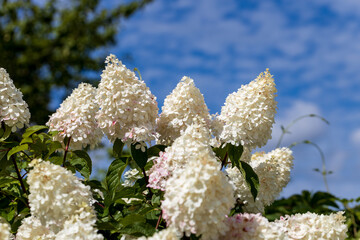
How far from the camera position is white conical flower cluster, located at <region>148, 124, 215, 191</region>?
247 cm

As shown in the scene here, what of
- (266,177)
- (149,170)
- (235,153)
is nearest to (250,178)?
(235,153)

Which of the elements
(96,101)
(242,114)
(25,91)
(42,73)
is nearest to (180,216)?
(242,114)

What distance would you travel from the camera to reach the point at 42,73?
1633 cm

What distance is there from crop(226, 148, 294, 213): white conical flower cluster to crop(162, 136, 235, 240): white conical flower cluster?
1.15m

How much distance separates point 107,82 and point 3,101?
0.77 m

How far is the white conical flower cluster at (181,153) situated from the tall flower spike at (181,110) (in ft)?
1.56

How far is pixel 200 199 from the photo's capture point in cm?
198

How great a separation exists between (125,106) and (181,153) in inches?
27.0

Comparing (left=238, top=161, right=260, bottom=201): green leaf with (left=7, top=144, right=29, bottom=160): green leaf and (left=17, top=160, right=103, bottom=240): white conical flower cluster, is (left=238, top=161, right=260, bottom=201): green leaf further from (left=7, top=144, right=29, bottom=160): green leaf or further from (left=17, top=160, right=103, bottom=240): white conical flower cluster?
(left=7, top=144, right=29, bottom=160): green leaf

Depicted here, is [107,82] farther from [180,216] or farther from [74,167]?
[180,216]

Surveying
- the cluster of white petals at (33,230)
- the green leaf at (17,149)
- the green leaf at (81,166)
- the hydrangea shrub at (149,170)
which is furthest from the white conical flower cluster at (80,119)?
the cluster of white petals at (33,230)

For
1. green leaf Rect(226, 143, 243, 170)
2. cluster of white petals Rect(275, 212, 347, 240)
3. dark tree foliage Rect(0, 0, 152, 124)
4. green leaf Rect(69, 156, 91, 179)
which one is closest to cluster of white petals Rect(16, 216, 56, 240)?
green leaf Rect(69, 156, 91, 179)

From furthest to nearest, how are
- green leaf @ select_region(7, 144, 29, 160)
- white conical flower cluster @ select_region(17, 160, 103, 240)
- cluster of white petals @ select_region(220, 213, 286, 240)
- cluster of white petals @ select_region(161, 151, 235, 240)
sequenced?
green leaf @ select_region(7, 144, 29, 160)
cluster of white petals @ select_region(220, 213, 286, 240)
white conical flower cluster @ select_region(17, 160, 103, 240)
cluster of white petals @ select_region(161, 151, 235, 240)

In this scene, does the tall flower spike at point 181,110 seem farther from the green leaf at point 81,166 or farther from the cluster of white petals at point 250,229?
the cluster of white petals at point 250,229
